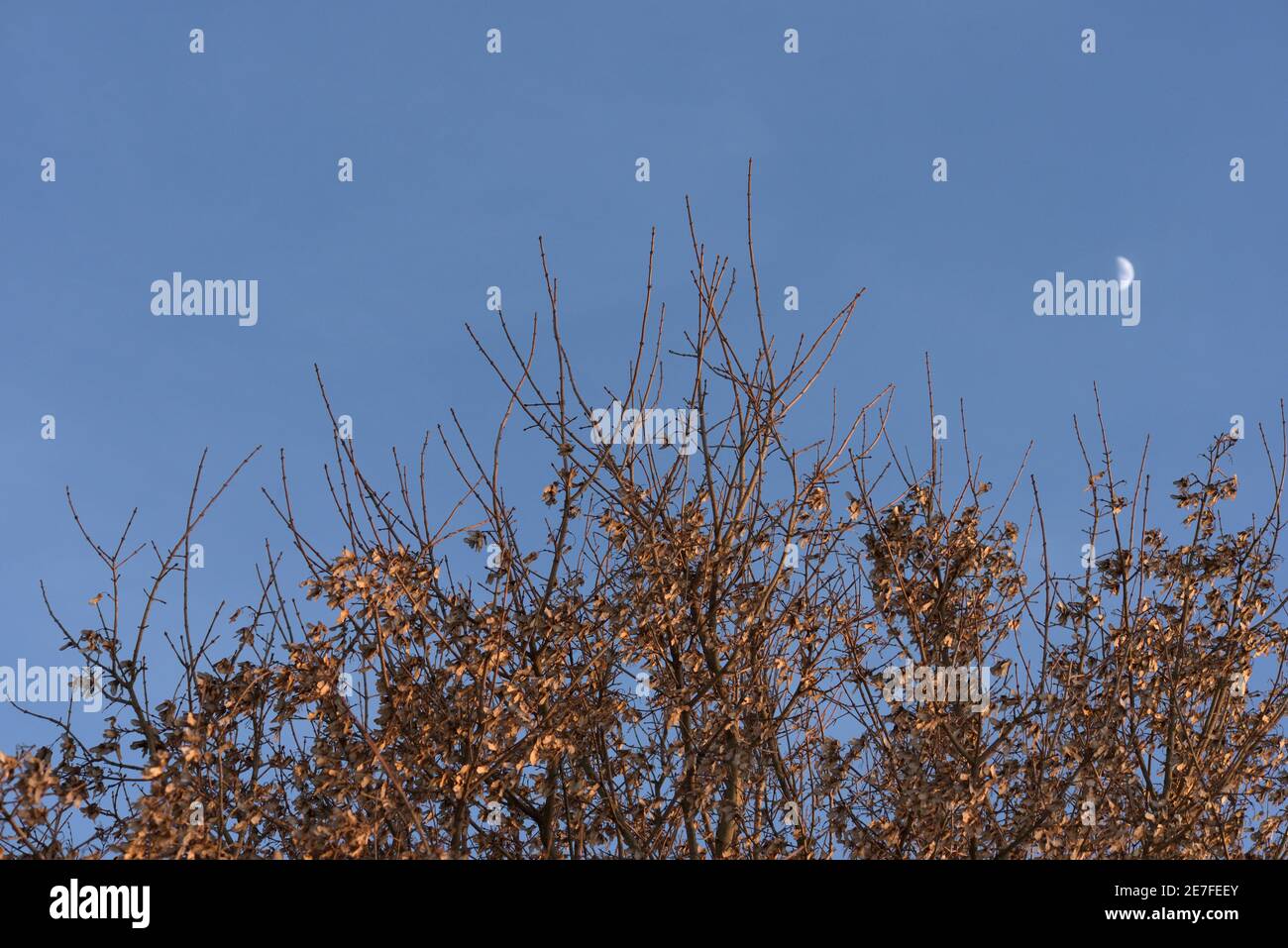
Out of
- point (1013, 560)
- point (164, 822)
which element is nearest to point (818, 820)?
point (1013, 560)

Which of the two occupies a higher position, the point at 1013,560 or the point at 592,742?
the point at 1013,560

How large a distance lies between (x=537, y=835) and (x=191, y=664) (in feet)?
6.66

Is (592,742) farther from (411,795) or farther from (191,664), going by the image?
(191,664)

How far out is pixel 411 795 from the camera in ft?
18.8
